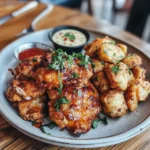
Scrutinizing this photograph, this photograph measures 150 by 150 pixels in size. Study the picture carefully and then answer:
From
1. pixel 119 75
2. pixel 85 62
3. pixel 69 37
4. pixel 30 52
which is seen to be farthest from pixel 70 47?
pixel 119 75

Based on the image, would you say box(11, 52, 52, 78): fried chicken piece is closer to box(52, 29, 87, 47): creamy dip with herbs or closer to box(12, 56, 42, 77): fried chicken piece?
box(12, 56, 42, 77): fried chicken piece

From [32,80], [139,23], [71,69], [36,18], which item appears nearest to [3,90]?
[32,80]

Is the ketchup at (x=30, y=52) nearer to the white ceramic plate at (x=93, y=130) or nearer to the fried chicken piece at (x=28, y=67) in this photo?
the white ceramic plate at (x=93, y=130)

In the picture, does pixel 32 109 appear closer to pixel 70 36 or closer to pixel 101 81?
pixel 101 81

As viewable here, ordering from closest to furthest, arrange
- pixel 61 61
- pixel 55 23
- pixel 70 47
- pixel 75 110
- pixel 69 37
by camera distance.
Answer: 1. pixel 75 110
2. pixel 61 61
3. pixel 70 47
4. pixel 69 37
5. pixel 55 23

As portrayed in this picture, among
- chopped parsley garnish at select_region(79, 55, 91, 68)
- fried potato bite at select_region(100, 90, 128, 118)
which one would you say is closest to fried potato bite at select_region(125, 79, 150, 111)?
fried potato bite at select_region(100, 90, 128, 118)

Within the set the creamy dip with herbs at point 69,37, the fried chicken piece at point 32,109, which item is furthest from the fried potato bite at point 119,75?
the creamy dip with herbs at point 69,37
